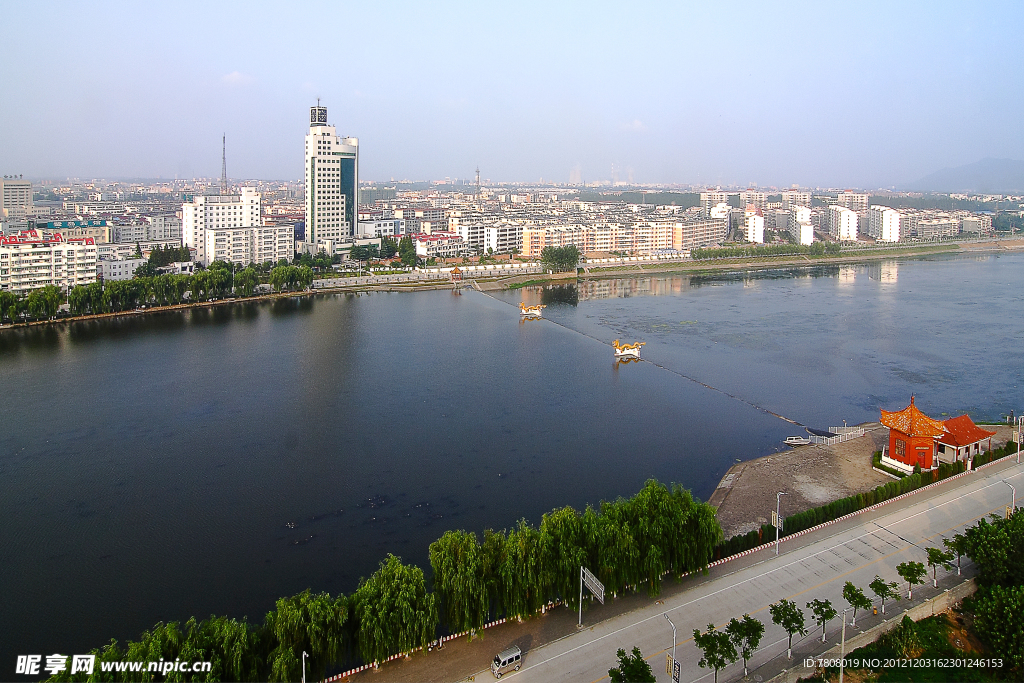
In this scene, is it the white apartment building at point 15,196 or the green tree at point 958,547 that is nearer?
the green tree at point 958,547

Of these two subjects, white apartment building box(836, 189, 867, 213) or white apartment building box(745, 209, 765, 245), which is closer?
white apartment building box(745, 209, 765, 245)

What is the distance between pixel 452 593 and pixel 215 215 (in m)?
15.0

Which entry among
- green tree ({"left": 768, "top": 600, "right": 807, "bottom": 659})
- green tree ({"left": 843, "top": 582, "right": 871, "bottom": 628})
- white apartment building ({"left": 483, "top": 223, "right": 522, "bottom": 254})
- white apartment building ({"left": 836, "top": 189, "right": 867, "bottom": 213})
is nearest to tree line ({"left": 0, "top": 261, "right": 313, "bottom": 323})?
white apartment building ({"left": 483, "top": 223, "right": 522, "bottom": 254})

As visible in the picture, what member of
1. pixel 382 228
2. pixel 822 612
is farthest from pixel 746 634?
pixel 382 228

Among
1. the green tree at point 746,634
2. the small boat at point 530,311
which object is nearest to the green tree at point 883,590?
the green tree at point 746,634

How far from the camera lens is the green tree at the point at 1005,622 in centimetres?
323

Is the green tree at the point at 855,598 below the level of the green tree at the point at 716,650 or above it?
above

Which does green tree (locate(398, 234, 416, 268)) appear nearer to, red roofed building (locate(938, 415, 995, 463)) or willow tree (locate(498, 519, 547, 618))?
red roofed building (locate(938, 415, 995, 463))

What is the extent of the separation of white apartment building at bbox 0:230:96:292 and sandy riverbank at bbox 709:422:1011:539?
34.5 feet

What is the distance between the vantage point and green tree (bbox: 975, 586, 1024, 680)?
3.23m

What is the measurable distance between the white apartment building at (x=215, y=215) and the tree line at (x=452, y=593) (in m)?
13.5

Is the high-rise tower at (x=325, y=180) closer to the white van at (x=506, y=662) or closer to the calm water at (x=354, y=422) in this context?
the calm water at (x=354, y=422)

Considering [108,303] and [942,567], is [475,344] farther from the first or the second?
[942,567]

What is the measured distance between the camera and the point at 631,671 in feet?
9.55
